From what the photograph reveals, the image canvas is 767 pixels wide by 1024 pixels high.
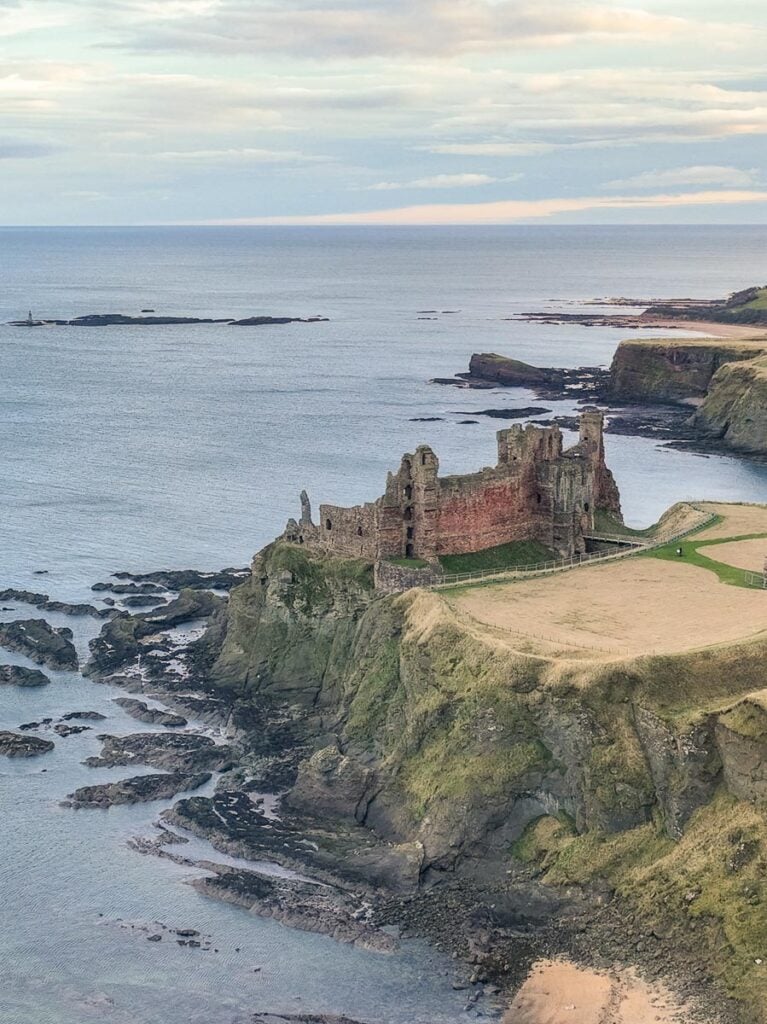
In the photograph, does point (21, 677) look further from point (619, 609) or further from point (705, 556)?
point (705, 556)

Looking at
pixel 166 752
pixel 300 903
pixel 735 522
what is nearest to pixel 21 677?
pixel 166 752

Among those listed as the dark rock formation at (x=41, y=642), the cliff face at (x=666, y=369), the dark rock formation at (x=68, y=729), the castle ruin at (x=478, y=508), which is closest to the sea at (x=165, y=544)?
the dark rock formation at (x=41, y=642)

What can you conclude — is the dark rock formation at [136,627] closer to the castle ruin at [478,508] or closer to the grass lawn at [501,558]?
the castle ruin at [478,508]

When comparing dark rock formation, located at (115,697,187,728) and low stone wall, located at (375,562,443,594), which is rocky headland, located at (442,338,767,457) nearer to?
low stone wall, located at (375,562,443,594)

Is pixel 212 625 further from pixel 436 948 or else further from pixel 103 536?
pixel 436 948

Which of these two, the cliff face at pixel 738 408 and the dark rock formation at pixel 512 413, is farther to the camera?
the dark rock formation at pixel 512 413
